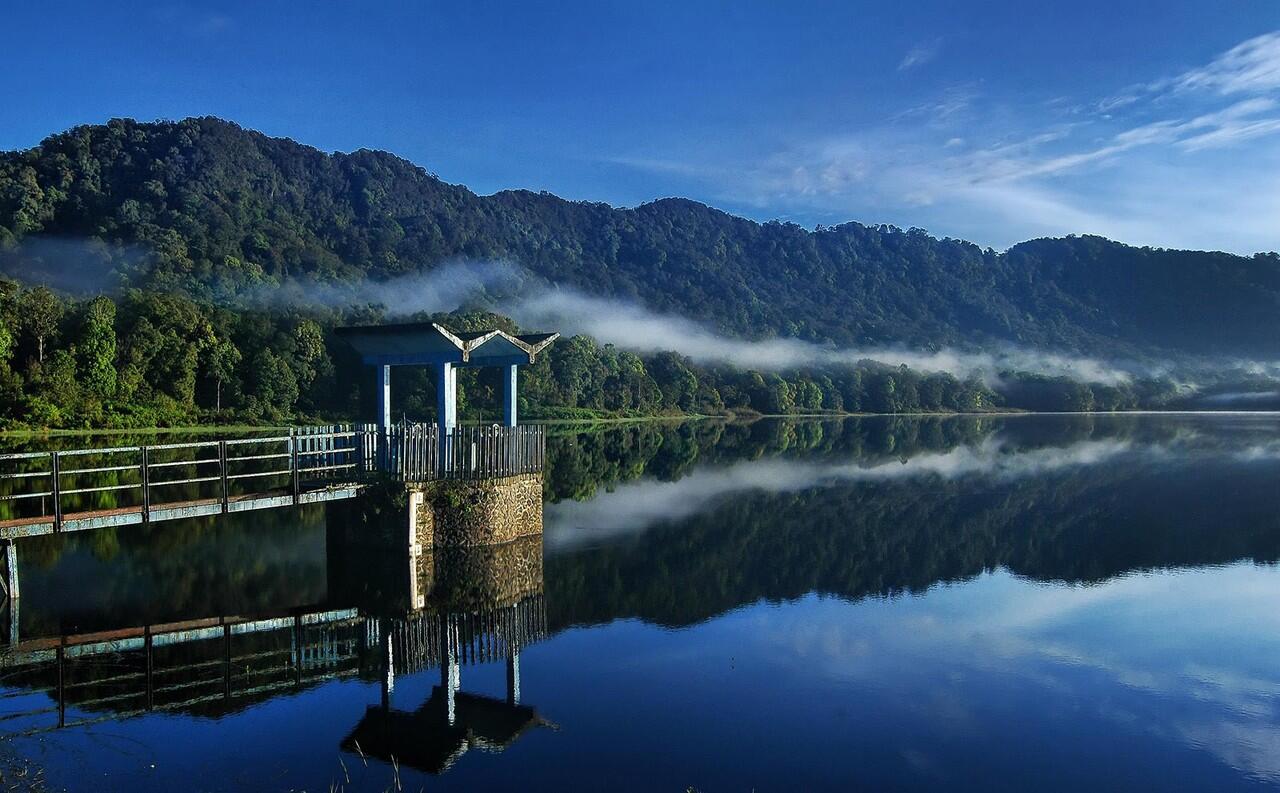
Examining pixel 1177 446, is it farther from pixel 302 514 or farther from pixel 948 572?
pixel 302 514

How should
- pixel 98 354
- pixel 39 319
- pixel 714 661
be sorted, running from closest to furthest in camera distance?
pixel 714 661 < pixel 39 319 < pixel 98 354

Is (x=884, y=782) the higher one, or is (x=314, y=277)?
(x=314, y=277)

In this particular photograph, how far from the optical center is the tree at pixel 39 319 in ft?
231

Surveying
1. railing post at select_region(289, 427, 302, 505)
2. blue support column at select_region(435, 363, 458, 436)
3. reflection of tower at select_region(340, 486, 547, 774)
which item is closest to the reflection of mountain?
reflection of tower at select_region(340, 486, 547, 774)

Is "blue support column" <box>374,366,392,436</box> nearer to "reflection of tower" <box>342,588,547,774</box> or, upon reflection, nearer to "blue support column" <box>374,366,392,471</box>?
"blue support column" <box>374,366,392,471</box>

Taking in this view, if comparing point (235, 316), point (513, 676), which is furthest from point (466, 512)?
point (235, 316)

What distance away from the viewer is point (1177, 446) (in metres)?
69.1

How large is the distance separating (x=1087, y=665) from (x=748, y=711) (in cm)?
654

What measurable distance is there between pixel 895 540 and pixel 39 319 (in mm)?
67393

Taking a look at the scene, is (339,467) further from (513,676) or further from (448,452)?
(513,676)

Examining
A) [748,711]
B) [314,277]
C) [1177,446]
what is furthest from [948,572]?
[314,277]

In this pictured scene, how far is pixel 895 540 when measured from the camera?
28641 millimetres

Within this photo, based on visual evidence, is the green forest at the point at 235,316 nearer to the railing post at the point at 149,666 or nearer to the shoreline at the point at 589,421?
the shoreline at the point at 589,421

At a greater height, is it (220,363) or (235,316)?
(235,316)
